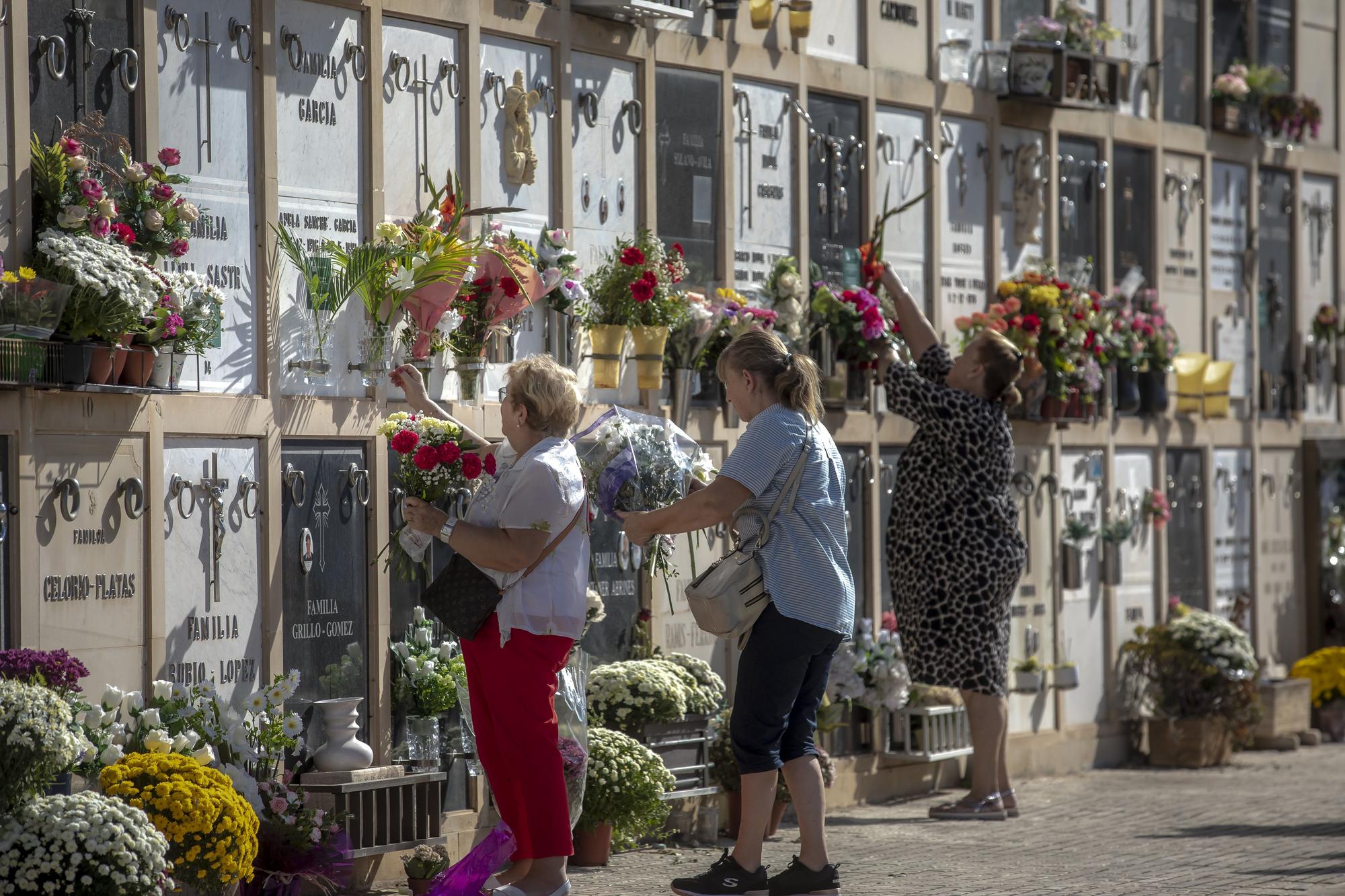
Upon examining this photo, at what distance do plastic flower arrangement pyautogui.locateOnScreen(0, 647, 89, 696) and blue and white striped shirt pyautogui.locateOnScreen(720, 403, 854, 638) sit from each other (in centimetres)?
190

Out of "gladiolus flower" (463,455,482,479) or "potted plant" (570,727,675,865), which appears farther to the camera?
"potted plant" (570,727,675,865)

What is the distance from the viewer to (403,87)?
6.92m

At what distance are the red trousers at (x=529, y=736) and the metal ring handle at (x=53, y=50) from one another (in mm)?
2059

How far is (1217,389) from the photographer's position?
36.4 ft

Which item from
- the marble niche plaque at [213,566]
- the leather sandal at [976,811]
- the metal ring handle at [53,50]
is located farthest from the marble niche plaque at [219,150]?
the leather sandal at [976,811]

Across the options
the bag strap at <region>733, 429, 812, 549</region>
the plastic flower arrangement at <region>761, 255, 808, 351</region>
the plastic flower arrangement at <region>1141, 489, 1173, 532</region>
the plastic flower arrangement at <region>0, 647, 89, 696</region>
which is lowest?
the plastic flower arrangement at <region>0, 647, 89, 696</region>

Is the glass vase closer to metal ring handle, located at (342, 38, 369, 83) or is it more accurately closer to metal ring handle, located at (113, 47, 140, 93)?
metal ring handle, located at (342, 38, 369, 83)

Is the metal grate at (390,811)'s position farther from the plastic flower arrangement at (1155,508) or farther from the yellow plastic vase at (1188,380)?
the yellow plastic vase at (1188,380)

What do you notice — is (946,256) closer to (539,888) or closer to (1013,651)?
(1013,651)

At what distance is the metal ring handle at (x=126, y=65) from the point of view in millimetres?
5930

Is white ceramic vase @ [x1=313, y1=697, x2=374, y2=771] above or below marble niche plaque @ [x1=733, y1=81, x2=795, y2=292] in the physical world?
below

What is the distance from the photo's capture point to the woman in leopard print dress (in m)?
8.00

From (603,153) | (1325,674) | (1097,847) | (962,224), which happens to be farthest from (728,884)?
(1325,674)

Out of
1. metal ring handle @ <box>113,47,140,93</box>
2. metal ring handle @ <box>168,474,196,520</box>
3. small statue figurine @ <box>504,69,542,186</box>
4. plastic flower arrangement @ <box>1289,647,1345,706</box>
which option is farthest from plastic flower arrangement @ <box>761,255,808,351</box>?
plastic flower arrangement @ <box>1289,647,1345,706</box>
